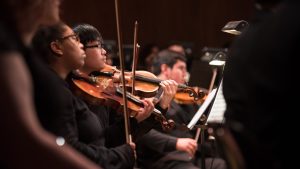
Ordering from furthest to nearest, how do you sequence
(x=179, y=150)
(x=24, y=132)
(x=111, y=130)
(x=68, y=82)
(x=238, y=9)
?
(x=238, y=9), (x=179, y=150), (x=111, y=130), (x=68, y=82), (x=24, y=132)

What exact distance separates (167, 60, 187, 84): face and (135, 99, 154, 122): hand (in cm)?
141

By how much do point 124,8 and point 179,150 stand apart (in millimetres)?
3995

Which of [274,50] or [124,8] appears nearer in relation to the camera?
[274,50]

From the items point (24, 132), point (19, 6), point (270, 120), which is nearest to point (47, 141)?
point (24, 132)

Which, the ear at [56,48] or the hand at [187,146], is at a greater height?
the ear at [56,48]

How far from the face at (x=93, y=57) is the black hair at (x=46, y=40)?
372 millimetres

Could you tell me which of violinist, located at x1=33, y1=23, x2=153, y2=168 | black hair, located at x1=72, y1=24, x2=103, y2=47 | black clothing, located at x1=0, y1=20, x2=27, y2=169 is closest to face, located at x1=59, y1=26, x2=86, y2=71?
violinist, located at x1=33, y1=23, x2=153, y2=168

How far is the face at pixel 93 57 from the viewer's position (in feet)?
8.39

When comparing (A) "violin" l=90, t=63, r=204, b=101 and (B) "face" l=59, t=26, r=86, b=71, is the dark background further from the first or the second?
(B) "face" l=59, t=26, r=86, b=71

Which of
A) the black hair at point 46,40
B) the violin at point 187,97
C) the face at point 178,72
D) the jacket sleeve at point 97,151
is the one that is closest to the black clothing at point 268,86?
the jacket sleeve at point 97,151

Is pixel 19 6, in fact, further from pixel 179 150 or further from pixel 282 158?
pixel 179 150

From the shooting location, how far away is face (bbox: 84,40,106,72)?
8.39 ft

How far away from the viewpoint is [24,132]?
0.95 meters

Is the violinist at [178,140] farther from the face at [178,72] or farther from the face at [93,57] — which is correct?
the face at [93,57]
